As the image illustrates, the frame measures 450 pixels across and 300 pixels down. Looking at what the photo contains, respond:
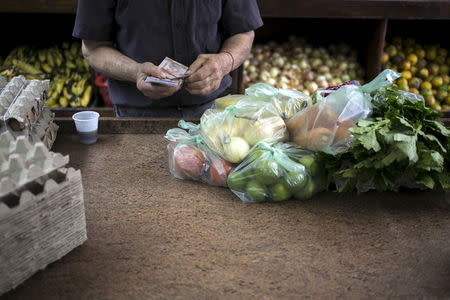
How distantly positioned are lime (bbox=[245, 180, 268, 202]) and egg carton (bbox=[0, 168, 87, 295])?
0.48 metres

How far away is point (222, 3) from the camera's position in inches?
83.7

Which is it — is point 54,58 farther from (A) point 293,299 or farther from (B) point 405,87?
(A) point 293,299

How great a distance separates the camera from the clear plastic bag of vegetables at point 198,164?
4.72 feet

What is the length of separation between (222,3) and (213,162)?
986mm

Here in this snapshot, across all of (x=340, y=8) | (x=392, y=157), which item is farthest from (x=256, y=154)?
(x=340, y=8)

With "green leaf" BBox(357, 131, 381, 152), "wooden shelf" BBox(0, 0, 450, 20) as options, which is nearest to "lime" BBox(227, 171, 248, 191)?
"green leaf" BBox(357, 131, 381, 152)

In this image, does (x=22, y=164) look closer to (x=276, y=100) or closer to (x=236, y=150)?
(x=236, y=150)

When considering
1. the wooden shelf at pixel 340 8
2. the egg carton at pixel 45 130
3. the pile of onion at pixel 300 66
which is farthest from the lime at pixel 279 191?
the pile of onion at pixel 300 66

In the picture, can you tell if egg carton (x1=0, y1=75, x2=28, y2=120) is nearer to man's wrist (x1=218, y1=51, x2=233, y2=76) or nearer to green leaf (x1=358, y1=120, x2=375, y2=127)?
man's wrist (x1=218, y1=51, x2=233, y2=76)

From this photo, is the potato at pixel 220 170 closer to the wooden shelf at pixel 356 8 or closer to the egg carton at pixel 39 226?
the egg carton at pixel 39 226

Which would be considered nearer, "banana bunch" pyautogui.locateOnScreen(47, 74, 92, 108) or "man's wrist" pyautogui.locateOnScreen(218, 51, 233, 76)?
"man's wrist" pyautogui.locateOnScreen(218, 51, 233, 76)

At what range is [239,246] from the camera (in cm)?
118

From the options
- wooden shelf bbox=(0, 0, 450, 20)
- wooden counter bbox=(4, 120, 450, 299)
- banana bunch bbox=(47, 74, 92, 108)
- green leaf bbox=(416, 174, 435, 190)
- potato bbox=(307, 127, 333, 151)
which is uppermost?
wooden shelf bbox=(0, 0, 450, 20)

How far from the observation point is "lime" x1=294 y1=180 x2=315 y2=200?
138cm
